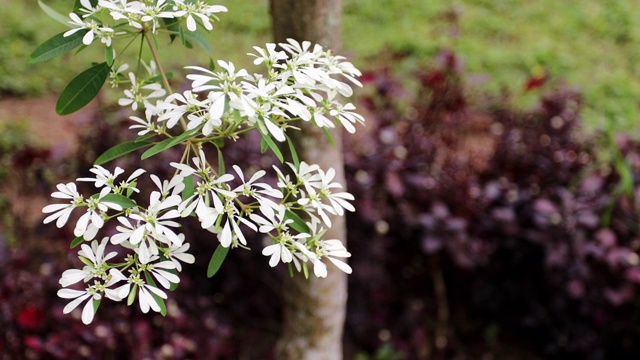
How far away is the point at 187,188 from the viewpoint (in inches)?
43.1

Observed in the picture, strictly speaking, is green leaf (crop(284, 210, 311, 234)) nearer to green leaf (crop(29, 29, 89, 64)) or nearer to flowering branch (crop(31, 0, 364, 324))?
flowering branch (crop(31, 0, 364, 324))

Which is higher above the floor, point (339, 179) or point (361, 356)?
point (339, 179)

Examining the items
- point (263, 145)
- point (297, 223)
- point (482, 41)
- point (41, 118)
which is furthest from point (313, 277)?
point (482, 41)

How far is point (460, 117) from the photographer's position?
3158 mm

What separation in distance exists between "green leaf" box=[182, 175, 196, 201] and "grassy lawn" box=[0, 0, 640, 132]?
3.33 metres

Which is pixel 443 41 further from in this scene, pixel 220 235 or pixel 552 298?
pixel 220 235

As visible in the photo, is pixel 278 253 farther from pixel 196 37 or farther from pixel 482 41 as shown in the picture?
pixel 482 41

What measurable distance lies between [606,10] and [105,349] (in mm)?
4304

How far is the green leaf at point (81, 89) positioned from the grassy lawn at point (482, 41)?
3122 millimetres

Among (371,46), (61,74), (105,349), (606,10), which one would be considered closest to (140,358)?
(105,349)

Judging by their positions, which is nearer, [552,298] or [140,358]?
[140,358]

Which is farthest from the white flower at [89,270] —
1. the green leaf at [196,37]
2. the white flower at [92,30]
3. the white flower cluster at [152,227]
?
the green leaf at [196,37]

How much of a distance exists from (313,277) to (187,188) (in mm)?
→ 884

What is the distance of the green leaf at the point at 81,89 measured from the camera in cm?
125
